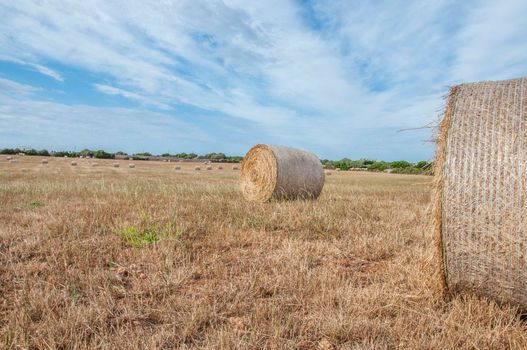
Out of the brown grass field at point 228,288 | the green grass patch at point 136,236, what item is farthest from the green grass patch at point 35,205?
the green grass patch at point 136,236

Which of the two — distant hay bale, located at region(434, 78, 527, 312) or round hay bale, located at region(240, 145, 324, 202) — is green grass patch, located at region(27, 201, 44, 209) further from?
distant hay bale, located at region(434, 78, 527, 312)

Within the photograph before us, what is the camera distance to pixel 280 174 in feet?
35.5

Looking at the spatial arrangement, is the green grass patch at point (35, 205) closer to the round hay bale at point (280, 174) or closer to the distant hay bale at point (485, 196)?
the round hay bale at point (280, 174)

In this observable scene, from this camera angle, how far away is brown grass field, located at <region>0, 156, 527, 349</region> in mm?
3047

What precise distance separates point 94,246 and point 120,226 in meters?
1.02

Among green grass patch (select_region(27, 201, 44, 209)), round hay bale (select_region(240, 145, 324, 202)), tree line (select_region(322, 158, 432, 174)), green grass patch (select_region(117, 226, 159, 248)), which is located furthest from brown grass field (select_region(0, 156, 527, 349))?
tree line (select_region(322, 158, 432, 174))

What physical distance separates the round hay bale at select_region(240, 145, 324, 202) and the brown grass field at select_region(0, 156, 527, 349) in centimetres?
383

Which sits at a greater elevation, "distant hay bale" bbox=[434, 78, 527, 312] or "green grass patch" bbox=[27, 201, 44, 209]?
"distant hay bale" bbox=[434, 78, 527, 312]

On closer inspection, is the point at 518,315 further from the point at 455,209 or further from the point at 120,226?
the point at 120,226

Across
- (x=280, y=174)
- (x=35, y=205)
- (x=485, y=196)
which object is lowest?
(x=35, y=205)

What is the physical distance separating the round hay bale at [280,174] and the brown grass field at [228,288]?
383 centimetres

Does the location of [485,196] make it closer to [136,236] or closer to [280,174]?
[136,236]

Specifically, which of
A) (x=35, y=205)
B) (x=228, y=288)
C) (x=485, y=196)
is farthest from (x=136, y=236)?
(x=485, y=196)

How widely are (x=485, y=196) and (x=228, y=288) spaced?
2.50 meters
